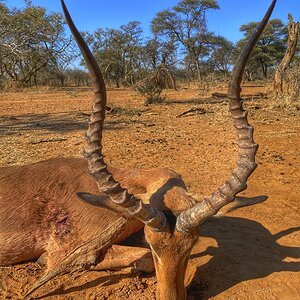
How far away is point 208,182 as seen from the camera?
611 centimetres

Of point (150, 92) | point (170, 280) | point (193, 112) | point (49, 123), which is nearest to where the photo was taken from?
point (170, 280)

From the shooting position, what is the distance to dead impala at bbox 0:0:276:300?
2.59 metres

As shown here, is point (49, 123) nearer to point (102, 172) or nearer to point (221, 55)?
point (102, 172)

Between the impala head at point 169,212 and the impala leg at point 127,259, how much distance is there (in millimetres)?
479

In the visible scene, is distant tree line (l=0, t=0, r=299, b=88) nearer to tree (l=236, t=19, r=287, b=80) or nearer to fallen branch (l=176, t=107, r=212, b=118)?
tree (l=236, t=19, r=287, b=80)

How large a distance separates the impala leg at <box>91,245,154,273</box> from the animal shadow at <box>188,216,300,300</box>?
45 centimetres

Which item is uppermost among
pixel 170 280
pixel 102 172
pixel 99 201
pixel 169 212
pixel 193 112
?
pixel 102 172

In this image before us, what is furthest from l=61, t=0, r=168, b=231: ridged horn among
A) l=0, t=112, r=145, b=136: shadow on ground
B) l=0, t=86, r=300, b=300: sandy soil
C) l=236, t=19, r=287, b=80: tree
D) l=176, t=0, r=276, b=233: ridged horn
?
l=236, t=19, r=287, b=80: tree

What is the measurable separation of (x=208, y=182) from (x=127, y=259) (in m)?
2.85

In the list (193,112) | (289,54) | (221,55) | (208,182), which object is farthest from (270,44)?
(208,182)

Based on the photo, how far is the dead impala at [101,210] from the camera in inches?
102

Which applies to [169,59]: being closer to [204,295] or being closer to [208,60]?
[208,60]

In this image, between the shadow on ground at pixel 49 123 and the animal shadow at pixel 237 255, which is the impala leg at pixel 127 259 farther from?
the shadow on ground at pixel 49 123

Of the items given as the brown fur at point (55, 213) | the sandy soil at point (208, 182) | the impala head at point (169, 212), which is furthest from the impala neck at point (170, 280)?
the brown fur at point (55, 213)
